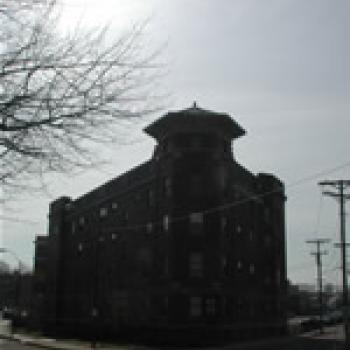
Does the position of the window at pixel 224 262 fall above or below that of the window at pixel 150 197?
below

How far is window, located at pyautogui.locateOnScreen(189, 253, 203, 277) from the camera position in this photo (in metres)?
58.9

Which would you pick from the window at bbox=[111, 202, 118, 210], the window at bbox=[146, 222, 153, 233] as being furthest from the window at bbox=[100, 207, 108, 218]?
the window at bbox=[146, 222, 153, 233]

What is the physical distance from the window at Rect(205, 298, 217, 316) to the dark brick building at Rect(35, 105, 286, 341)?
8 centimetres

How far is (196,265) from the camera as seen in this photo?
59.2 metres

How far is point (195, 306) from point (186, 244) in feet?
15.8

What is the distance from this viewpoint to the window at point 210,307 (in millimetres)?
58406

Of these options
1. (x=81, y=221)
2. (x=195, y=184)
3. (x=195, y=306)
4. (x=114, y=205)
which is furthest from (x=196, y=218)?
(x=81, y=221)

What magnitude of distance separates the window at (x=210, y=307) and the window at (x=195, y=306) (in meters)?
0.57

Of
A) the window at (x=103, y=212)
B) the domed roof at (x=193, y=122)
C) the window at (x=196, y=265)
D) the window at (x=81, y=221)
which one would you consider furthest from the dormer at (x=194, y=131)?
the window at (x=81, y=221)

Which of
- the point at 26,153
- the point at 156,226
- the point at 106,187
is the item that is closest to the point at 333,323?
the point at 106,187

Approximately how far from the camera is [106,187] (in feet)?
250

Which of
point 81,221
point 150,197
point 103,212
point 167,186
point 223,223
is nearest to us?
point 223,223

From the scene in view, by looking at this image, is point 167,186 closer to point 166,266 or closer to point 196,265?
point 166,266

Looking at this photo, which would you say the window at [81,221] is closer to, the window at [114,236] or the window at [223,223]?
the window at [114,236]
